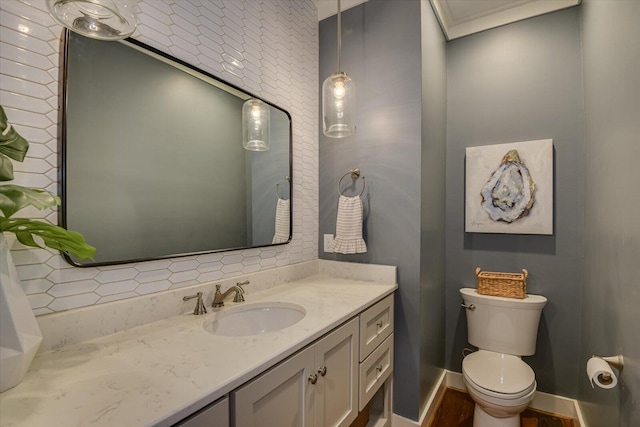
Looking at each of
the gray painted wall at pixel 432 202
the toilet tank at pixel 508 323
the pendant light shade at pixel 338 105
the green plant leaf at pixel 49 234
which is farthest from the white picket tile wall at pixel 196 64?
the toilet tank at pixel 508 323

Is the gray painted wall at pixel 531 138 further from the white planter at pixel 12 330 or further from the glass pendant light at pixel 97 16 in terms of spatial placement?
the white planter at pixel 12 330

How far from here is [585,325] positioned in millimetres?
1699

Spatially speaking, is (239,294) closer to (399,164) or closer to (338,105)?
(338,105)

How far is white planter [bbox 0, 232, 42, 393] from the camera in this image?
63cm

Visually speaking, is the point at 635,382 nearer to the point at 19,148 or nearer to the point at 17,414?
the point at 17,414

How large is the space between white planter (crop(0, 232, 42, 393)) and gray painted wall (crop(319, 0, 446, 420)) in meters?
1.49

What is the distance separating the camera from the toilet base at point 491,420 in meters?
1.58

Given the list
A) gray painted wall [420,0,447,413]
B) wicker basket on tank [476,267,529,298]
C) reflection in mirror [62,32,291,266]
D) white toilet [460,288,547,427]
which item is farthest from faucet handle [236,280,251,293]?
wicker basket on tank [476,267,529,298]

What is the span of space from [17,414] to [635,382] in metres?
1.63

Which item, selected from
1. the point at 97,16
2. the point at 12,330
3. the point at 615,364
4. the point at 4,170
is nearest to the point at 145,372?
the point at 12,330

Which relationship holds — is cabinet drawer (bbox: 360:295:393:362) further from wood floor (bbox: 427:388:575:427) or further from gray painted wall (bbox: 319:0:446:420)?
wood floor (bbox: 427:388:575:427)

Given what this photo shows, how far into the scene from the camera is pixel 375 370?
4.85 ft

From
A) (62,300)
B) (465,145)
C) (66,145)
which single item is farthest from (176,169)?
(465,145)

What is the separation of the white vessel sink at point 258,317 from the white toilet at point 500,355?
110 cm
